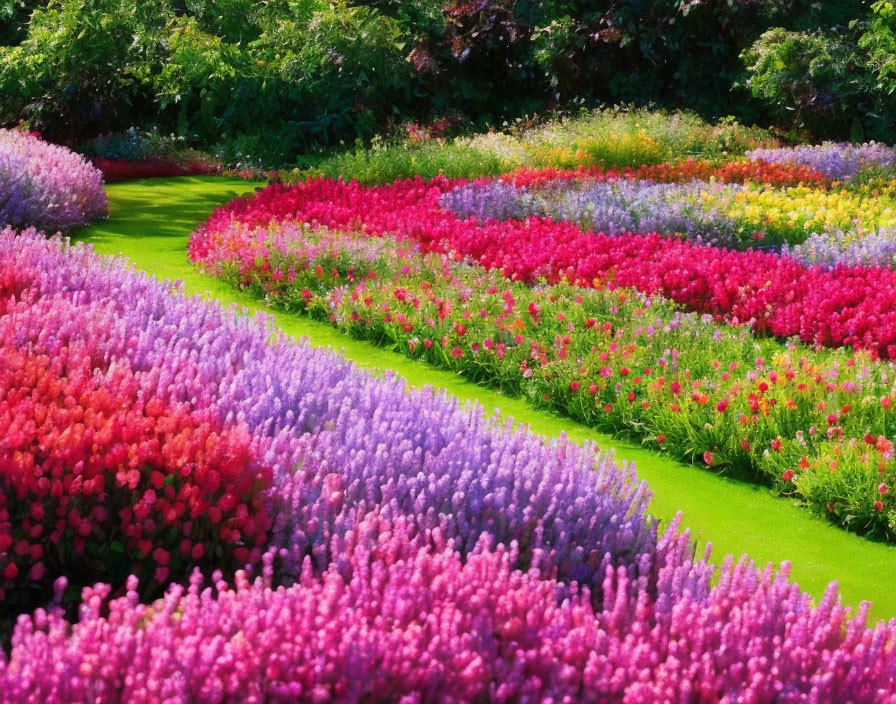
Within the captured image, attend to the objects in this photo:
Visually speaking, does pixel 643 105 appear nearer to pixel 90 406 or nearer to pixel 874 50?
pixel 874 50

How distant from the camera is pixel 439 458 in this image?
146 inches

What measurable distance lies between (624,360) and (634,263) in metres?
2.47

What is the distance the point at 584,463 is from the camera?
12.7 ft

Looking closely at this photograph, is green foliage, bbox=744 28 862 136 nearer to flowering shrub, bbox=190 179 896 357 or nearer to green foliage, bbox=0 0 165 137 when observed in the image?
flowering shrub, bbox=190 179 896 357

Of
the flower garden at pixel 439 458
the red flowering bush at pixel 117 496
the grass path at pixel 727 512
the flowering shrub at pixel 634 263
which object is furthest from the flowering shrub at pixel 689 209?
the red flowering bush at pixel 117 496

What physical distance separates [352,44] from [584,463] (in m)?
15.8

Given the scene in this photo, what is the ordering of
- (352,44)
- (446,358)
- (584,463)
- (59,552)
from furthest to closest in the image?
(352,44) < (446,358) < (584,463) < (59,552)

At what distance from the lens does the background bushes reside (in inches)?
696

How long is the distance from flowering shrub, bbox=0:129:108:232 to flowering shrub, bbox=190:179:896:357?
5.06ft

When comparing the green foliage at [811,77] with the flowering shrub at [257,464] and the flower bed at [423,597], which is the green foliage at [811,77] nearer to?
the flowering shrub at [257,464]

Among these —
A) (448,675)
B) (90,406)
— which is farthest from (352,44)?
(448,675)

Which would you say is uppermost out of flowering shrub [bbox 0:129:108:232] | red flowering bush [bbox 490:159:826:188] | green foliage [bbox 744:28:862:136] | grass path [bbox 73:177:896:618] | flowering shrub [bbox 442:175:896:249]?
green foliage [bbox 744:28:862:136]

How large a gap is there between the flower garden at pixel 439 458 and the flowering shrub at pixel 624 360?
26 millimetres

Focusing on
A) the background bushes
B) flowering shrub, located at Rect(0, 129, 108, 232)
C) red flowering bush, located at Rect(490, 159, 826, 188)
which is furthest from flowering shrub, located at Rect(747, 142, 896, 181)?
flowering shrub, located at Rect(0, 129, 108, 232)
